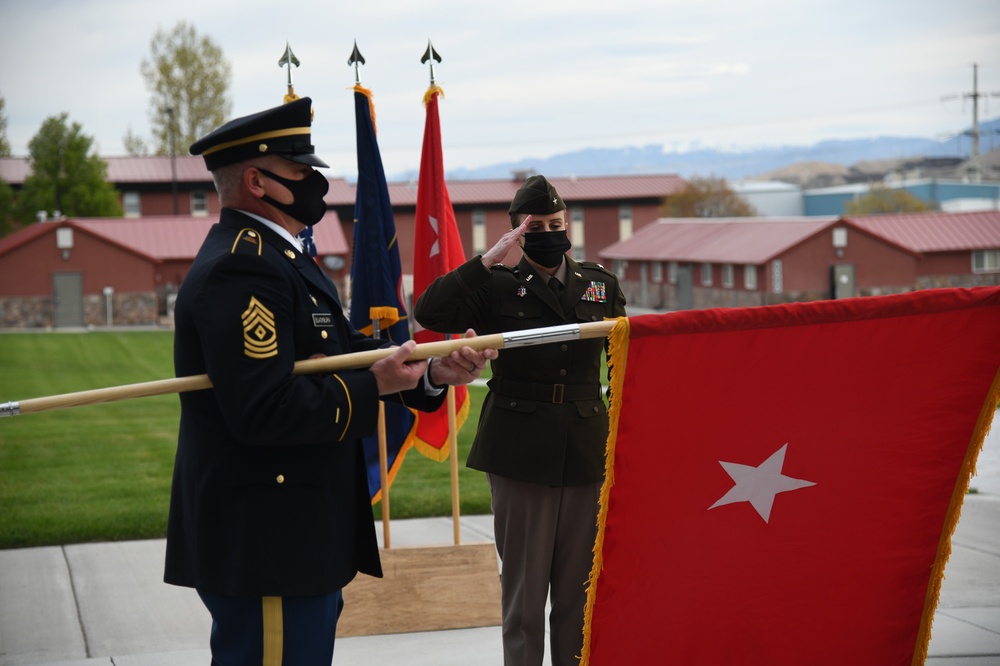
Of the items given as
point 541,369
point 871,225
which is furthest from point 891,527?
point 871,225

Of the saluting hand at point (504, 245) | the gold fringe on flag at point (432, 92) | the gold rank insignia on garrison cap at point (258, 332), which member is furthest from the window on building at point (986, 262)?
the gold rank insignia on garrison cap at point (258, 332)

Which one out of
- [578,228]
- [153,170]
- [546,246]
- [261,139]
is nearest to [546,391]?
[546,246]

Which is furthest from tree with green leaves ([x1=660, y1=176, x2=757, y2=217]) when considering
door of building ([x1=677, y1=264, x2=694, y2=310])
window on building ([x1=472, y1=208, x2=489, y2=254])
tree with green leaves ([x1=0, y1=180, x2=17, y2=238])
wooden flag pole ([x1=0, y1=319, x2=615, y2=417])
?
wooden flag pole ([x1=0, y1=319, x2=615, y2=417])

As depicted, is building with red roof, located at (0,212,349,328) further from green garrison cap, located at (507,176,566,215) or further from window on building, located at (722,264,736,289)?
green garrison cap, located at (507,176,566,215)

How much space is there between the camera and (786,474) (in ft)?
10.9

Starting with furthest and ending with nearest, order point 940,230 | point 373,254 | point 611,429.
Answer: point 940,230 < point 373,254 < point 611,429

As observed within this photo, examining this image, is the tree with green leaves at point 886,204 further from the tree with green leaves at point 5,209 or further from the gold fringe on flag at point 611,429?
the gold fringe on flag at point 611,429

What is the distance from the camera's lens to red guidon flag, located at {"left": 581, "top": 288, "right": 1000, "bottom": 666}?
Result: 324cm

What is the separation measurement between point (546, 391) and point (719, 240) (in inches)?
1769

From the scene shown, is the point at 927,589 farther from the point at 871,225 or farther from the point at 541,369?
the point at 871,225

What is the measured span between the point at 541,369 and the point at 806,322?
3.91ft

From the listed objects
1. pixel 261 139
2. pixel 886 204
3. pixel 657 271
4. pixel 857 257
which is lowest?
pixel 657 271

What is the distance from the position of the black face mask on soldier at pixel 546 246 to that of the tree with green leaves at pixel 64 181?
50.1 metres

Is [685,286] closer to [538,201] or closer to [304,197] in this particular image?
[538,201]
